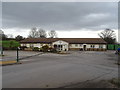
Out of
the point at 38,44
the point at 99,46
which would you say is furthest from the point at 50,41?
the point at 99,46

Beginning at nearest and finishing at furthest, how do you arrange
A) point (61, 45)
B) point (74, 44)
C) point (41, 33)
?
point (61, 45)
point (74, 44)
point (41, 33)

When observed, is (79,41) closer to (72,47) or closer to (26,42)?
(72,47)

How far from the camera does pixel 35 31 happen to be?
8656cm

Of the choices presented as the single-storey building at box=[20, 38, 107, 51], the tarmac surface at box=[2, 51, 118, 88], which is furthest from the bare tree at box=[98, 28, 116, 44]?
the tarmac surface at box=[2, 51, 118, 88]

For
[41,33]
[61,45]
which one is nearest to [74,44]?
[61,45]

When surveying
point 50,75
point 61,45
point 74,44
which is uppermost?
point 74,44

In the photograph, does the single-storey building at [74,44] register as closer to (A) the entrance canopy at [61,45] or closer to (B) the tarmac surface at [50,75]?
(A) the entrance canopy at [61,45]

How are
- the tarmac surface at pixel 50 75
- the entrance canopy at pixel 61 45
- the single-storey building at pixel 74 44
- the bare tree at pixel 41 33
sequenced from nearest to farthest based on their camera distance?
the tarmac surface at pixel 50 75 → the entrance canopy at pixel 61 45 → the single-storey building at pixel 74 44 → the bare tree at pixel 41 33

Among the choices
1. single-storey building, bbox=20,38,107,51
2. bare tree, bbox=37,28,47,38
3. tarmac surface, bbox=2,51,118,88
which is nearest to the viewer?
tarmac surface, bbox=2,51,118,88

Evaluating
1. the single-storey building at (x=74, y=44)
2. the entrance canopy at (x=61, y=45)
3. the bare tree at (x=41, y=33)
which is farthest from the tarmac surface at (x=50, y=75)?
the bare tree at (x=41, y=33)

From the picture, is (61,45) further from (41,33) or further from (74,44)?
(41,33)

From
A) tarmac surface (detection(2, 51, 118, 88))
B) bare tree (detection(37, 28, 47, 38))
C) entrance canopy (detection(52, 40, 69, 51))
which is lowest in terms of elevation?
tarmac surface (detection(2, 51, 118, 88))

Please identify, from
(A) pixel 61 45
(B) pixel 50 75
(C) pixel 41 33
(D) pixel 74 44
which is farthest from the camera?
(C) pixel 41 33

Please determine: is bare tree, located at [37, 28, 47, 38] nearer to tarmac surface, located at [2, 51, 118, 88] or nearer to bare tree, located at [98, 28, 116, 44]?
bare tree, located at [98, 28, 116, 44]
